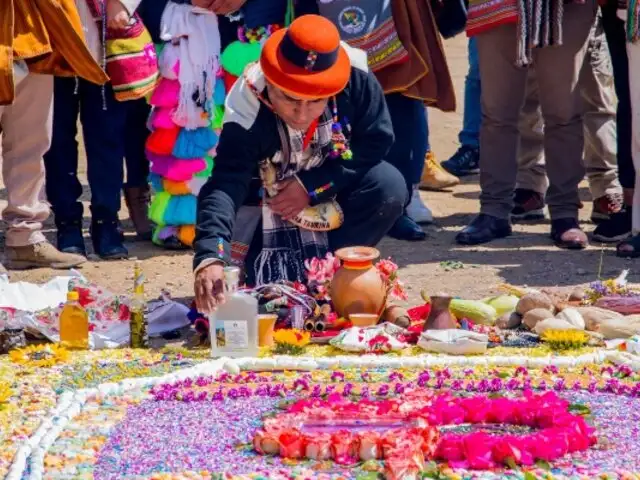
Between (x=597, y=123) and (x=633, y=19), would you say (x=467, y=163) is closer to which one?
(x=597, y=123)

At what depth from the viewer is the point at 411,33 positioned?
7652 millimetres

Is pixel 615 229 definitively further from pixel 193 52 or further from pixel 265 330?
pixel 265 330

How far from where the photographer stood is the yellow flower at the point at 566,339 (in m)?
5.68

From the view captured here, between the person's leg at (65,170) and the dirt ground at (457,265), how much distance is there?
0.24 m

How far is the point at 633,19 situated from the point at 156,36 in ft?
7.82

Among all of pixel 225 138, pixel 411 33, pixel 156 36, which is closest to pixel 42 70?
pixel 156 36

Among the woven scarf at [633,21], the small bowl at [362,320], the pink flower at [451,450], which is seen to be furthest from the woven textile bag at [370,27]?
the pink flower at [451,450]

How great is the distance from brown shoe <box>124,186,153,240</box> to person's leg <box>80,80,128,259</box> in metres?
0.36

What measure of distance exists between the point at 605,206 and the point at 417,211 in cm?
103

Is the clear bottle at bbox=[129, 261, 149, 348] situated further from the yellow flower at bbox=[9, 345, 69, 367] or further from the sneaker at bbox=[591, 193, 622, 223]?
the sneaker at bbox=[591, 193, 622, 223]

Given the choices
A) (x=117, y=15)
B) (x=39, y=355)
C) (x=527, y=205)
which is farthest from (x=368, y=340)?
(x=527, y=205)

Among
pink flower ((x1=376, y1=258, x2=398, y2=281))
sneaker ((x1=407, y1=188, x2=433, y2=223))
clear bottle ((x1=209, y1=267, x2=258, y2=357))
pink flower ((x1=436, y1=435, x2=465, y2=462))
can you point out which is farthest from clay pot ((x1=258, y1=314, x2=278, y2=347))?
sneaker ((x1=407, y1=188, x2=433, y2=223))

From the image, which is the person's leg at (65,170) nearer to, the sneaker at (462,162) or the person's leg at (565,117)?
the person's leg at (565,117)

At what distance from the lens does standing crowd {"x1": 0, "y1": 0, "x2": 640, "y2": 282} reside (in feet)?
21.2
